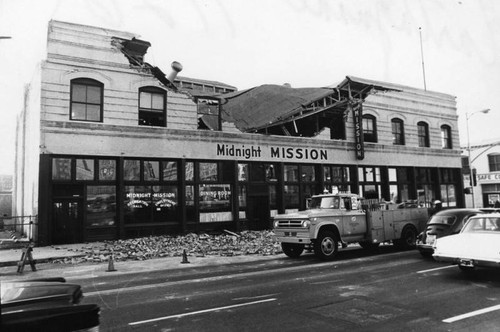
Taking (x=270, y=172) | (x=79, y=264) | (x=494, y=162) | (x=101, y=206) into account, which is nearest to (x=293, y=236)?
(x=79, y=264)

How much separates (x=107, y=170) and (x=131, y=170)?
1.20 meters

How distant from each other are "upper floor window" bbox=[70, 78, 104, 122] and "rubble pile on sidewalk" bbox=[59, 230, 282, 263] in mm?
6351

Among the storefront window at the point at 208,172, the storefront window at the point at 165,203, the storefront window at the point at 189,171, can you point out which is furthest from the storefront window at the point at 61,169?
the storefront window at the point at 208,172

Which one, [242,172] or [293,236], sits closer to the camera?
[293,236]

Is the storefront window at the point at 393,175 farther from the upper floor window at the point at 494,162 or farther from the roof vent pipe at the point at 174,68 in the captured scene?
the upper floor window at the point at 494,162

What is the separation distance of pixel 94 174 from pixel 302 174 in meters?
13.0

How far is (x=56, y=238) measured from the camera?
60.1 feet

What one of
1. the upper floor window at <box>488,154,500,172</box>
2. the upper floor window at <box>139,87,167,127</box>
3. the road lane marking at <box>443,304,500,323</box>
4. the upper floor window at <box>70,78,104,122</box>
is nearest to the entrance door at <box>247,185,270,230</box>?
the upper floor window at <box>139,87,167,127</box>

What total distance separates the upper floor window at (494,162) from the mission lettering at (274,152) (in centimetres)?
3556

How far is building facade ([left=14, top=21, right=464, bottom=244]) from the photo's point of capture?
1883 cm

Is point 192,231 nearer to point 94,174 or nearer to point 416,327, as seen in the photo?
point 94,174

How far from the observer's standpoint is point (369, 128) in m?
29.3

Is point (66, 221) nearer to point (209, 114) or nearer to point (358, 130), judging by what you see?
point (209, 114)

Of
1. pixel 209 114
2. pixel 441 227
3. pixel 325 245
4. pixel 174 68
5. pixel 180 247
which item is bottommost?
pixel 180 247
